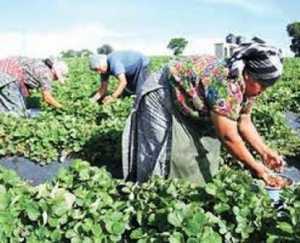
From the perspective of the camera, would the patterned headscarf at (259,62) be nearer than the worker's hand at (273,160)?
Yes

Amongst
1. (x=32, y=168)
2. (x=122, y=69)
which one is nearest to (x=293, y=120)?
(x=122, y=69)

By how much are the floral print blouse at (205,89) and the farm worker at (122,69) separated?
353cm

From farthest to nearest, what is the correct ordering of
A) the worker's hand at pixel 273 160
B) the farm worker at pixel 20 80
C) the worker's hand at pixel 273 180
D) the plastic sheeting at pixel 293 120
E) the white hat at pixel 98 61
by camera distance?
the plastic sheeting at pixel 293 120
the white hat at pixel 98 61
the farm worker at pixel 20 80
the worker's hand at pixel 273 160
the worker's hand at pixel 273 180

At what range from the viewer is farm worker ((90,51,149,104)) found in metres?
7.53

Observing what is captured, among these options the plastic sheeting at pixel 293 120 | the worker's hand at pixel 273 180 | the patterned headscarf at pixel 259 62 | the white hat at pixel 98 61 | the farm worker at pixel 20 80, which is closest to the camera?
the worker's hand at pixel 273 180

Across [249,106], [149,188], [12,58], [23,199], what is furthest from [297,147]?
[23,199]

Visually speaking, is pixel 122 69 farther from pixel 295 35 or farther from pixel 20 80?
pixel 295 35

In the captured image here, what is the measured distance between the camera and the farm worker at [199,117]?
3.42 meters

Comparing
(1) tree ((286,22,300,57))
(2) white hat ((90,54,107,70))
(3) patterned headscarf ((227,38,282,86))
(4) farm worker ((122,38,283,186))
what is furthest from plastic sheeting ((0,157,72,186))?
(1) tree ((286,22,300,57))

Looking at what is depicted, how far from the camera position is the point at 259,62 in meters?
3.38

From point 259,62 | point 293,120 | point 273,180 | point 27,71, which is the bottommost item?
point 293,120

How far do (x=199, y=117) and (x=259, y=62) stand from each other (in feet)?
1.94

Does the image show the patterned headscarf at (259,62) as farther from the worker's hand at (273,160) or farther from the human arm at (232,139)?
the worker's hand at (273,160)

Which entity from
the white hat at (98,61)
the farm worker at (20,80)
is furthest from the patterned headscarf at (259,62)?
the white hat at (98,61)
